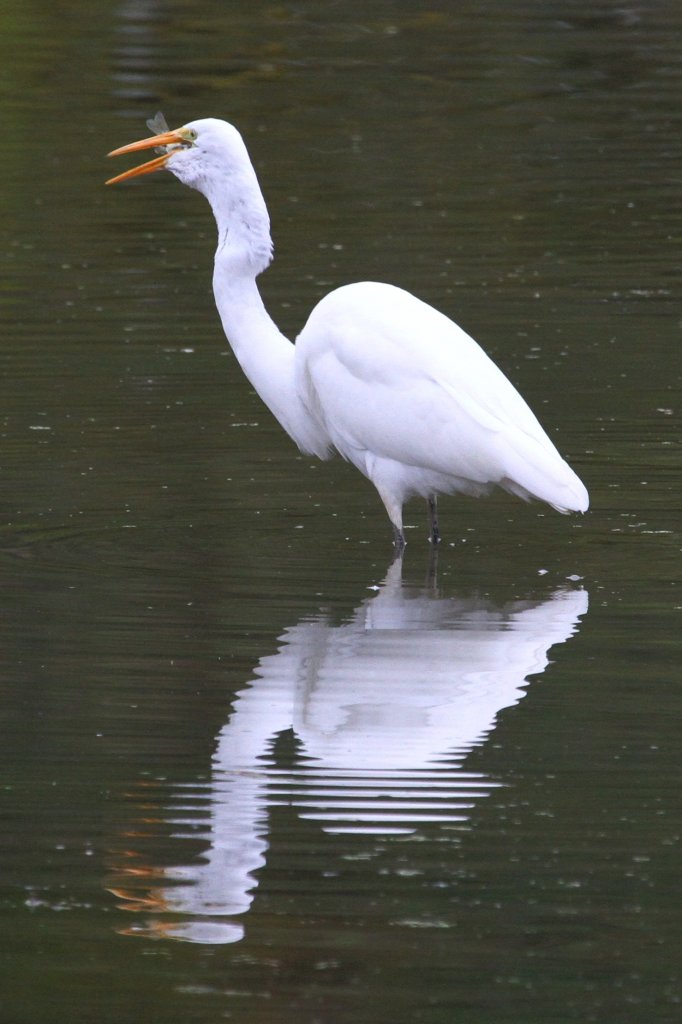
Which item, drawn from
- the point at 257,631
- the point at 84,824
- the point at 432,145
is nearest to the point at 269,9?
the point at 432,145

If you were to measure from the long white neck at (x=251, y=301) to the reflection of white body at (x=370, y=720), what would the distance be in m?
1.05

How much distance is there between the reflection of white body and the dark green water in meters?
0.01

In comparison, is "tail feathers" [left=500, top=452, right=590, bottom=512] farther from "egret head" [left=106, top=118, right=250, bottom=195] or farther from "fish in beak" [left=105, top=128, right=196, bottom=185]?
"fish in beak" [left=105, top=128, right=196, bottom=185]

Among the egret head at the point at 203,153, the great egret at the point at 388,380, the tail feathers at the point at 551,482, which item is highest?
the egret head at the point at 203,153

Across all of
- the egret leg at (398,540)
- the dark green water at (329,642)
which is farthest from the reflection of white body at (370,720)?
the egret leg at (398,540)

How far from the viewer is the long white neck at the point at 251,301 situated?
7.30 metres

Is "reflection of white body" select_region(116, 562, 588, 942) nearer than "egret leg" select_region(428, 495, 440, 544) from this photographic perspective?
Yes

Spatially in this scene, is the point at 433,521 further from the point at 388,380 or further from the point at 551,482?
the point at 551,482

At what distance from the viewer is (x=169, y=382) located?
9.72 metres

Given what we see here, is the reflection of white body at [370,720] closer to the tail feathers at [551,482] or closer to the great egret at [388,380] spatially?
the tail feathers at [551,482]

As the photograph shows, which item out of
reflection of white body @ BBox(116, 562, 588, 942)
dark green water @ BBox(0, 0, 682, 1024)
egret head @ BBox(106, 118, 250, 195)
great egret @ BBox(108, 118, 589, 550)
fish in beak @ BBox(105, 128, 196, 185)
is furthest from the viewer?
fish in beak @ BBox(105, 128, 196, 185)

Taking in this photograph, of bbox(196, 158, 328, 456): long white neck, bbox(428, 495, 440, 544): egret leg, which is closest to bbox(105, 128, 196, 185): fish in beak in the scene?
bbox(196, 158, 328, 456): long white neck

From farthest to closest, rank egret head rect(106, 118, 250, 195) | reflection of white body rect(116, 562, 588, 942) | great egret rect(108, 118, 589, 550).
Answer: egret head rect(106, 118, 250, 195), great egret rect(108, 118, 589, 550), reflection of white body rect(116, 562, 588, 942)

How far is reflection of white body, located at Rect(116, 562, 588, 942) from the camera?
455 centimetres
